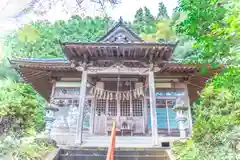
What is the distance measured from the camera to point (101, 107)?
10.1 meters

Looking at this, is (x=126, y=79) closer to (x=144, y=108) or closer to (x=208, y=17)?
(x=144, y=108)

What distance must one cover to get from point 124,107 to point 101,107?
997 millimetres

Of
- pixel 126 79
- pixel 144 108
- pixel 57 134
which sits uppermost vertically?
pixel 126 79

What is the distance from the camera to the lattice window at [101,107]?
10.0 meters

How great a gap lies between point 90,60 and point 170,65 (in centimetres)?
326

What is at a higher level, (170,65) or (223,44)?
(170,65)

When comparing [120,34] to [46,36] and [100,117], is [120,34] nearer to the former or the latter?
[100,117]

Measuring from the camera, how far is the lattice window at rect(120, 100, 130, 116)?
9.99 m

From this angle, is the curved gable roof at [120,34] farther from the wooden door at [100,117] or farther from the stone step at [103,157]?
the stone step at [103,157]

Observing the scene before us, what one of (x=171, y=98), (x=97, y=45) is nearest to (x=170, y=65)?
(x=171, y=98)

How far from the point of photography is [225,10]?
421 centimetres

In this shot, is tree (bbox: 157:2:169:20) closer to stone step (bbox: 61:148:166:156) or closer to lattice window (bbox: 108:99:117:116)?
lattice window (bbox: 108:99:117:116)

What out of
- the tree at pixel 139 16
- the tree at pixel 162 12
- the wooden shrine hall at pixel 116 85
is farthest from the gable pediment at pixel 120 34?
the tree at pixel 162 12

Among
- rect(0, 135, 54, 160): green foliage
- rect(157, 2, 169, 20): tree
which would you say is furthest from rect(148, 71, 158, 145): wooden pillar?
rect(157, 2, 169, 20): tree
